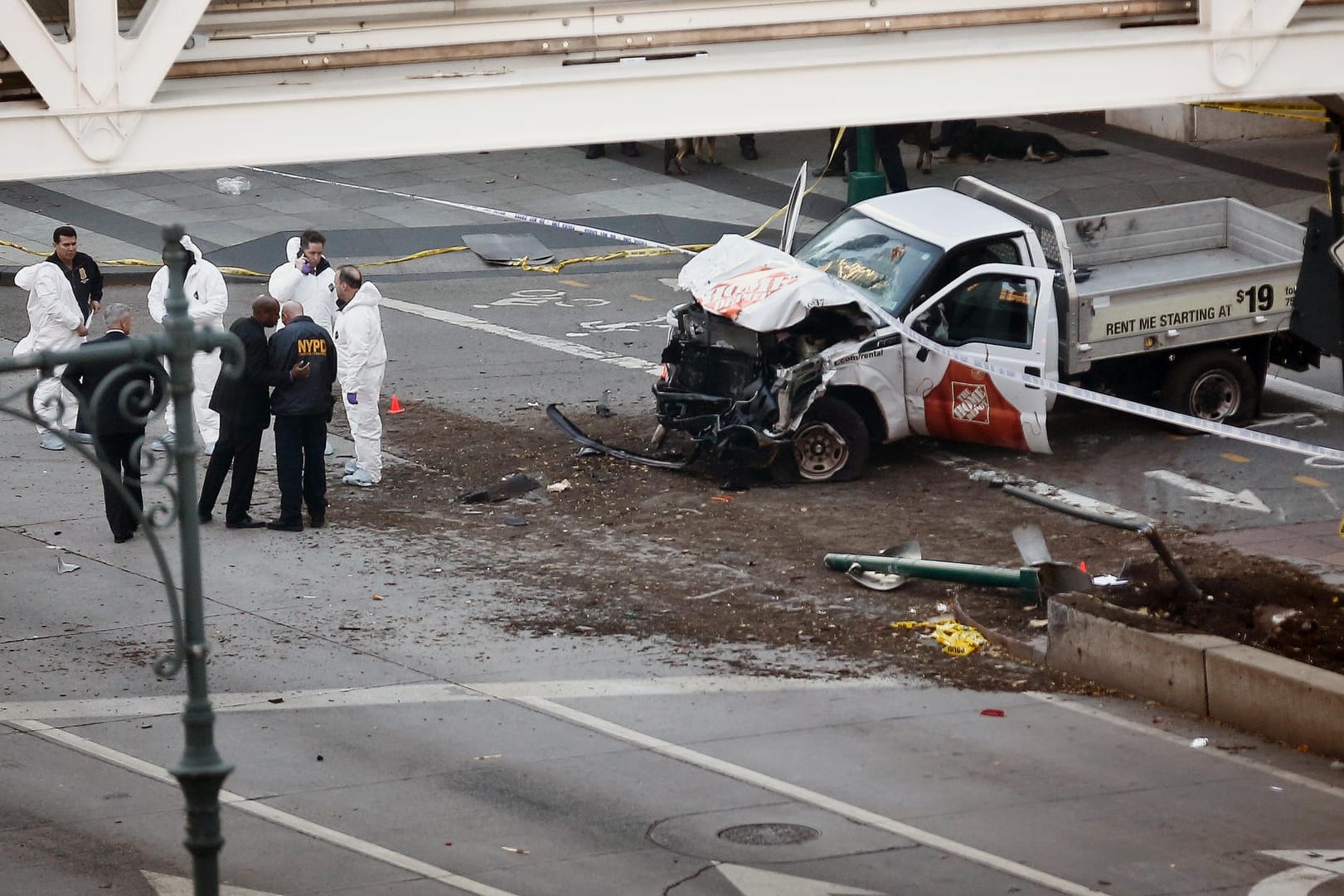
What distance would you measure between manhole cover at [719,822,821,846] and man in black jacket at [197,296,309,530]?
6.03 m

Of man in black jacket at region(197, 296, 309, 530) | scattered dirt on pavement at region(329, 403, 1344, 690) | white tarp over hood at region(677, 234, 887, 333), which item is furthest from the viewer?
white tarp over hood at region(677, 234, 887, 333)

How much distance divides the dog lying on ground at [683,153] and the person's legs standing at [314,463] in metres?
13.8

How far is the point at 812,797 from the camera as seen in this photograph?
8.96 meters

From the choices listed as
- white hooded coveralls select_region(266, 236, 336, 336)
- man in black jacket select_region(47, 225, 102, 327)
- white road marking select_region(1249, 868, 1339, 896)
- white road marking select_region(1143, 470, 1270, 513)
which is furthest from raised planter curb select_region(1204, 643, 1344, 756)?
man in black jacket select_region(47, 225, 102, 327)

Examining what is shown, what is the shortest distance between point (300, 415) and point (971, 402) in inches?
199

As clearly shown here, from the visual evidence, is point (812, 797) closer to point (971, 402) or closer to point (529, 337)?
point (971, 402)

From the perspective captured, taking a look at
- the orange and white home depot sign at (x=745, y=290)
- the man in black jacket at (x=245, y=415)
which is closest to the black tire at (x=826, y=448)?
the orange and white home depot sign at (x=745, y=290)

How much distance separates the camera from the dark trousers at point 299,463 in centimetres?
1337

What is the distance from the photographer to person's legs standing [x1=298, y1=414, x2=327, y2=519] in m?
13.5

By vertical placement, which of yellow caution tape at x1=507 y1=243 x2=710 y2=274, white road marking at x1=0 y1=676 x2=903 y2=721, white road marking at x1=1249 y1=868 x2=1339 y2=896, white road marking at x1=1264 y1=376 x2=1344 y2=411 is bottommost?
white road marking at x1=1249 y1=868 x2=1339 y2=896

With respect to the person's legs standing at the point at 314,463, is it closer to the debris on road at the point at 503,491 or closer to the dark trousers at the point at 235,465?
the dark trousers at the point at 235,465

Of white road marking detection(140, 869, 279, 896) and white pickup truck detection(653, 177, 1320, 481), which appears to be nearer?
white road marking detection(140, 869, 279, 896)

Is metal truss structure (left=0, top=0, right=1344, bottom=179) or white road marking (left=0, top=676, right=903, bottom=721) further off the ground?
→ metal truss structure (left=0, top=0, right=1344, bottom=179)

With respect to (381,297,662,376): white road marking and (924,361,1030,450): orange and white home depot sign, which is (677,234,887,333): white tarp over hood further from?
(381,297,662,376): white road marking
